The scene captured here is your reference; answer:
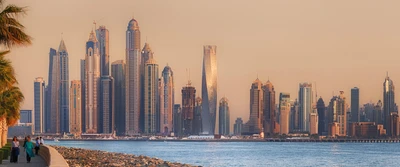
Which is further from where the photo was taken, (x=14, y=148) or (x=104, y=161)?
(x=104, y=161)

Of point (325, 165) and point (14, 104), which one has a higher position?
point (14, 104)

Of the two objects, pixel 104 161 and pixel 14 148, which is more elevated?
pixel 14 148

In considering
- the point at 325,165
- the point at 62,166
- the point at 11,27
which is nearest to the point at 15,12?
the point at 11,27

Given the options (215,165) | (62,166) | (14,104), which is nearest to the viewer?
(62,166)

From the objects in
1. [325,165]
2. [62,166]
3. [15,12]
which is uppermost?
[15,12]

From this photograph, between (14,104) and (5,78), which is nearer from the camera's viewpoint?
(5,78)

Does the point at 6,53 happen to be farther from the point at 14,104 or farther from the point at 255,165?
the point at 255,165

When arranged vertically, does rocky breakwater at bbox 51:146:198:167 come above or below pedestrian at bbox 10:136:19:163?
below

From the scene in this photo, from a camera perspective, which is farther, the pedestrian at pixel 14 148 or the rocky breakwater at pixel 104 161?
the rocky breakwater at pixel 104 161

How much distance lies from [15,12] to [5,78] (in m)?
3.45

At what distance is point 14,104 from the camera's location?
4781 centimetres

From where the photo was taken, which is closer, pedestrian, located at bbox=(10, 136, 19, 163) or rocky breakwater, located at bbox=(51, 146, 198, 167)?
pedestrian, located at bbox=(10, 136, 19, 163)

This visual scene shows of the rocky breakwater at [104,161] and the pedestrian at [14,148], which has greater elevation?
the pedestrian at [14,148]

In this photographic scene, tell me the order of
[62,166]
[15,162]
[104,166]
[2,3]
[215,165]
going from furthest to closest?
[215,165] → [104,166] → [15,162] → [2,3] → [62,166]
